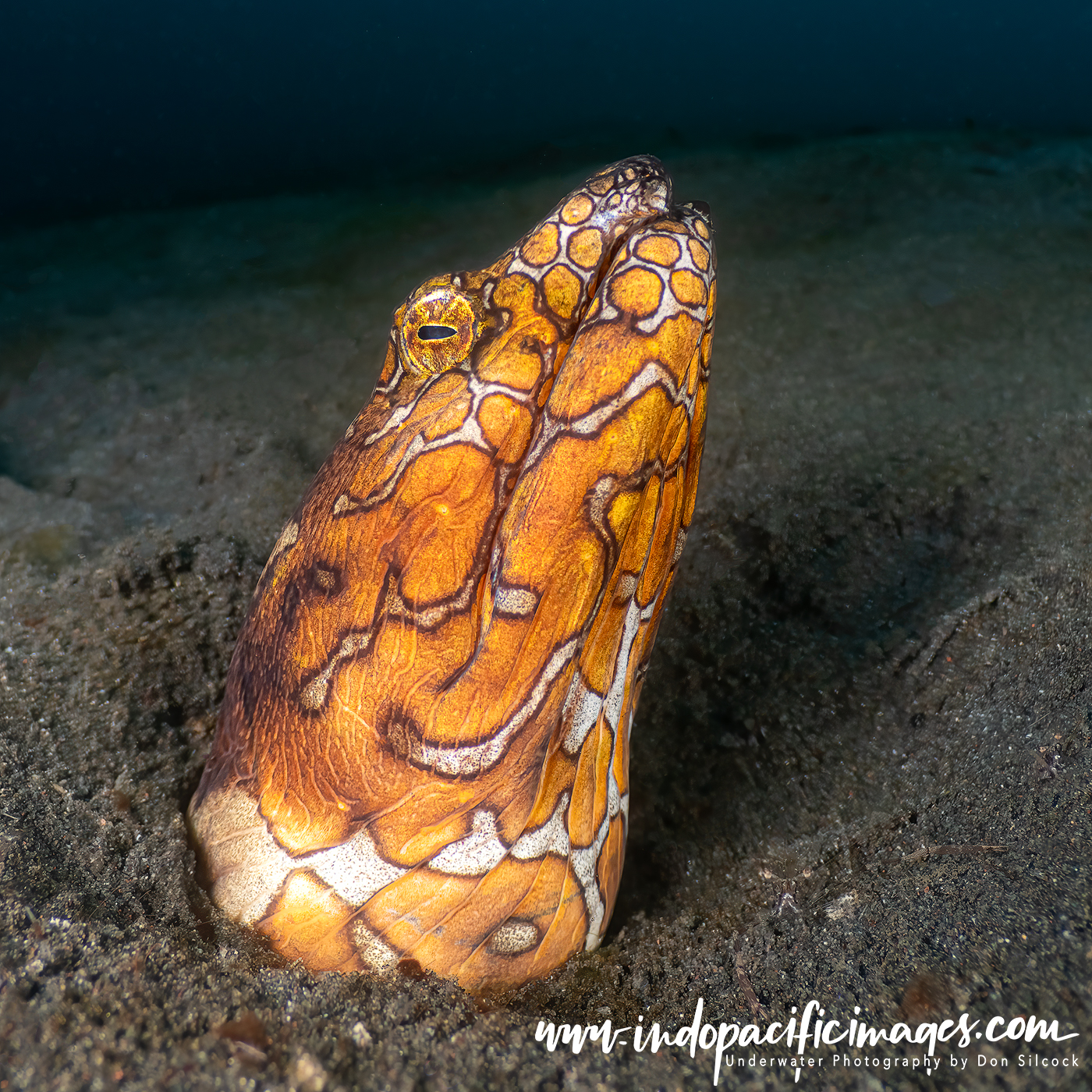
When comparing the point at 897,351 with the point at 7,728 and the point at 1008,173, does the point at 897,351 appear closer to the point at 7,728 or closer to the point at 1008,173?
the point at 1008,173

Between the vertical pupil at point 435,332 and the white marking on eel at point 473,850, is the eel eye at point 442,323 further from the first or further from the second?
the white marking on eel at point 473,850

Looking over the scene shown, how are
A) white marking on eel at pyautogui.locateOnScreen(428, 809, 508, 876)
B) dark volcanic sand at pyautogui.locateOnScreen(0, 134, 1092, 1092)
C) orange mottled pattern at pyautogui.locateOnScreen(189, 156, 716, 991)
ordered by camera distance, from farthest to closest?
white marking on eel at pyautogui.locateOnScreen(428, 809, 508, 876) → orange mottled pattern at pyautogui.locateOnScreen(189, 156, 716, 991) → dark volcanic sand at pyautogui.locateOnScreen(0, 134, 1092, 1092)

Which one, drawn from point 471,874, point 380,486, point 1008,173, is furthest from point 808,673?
point 1008,173

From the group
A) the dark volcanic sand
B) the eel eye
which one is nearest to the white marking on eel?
the dark volcanic sand

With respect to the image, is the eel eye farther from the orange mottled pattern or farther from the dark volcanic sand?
the dark volcanic sand

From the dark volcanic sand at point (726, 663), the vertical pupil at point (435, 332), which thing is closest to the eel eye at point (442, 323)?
the vertical pupil at point (435, 332)

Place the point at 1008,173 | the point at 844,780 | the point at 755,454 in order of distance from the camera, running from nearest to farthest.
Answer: the point at 844,780, the point at 755,454, the point at 1008,173
